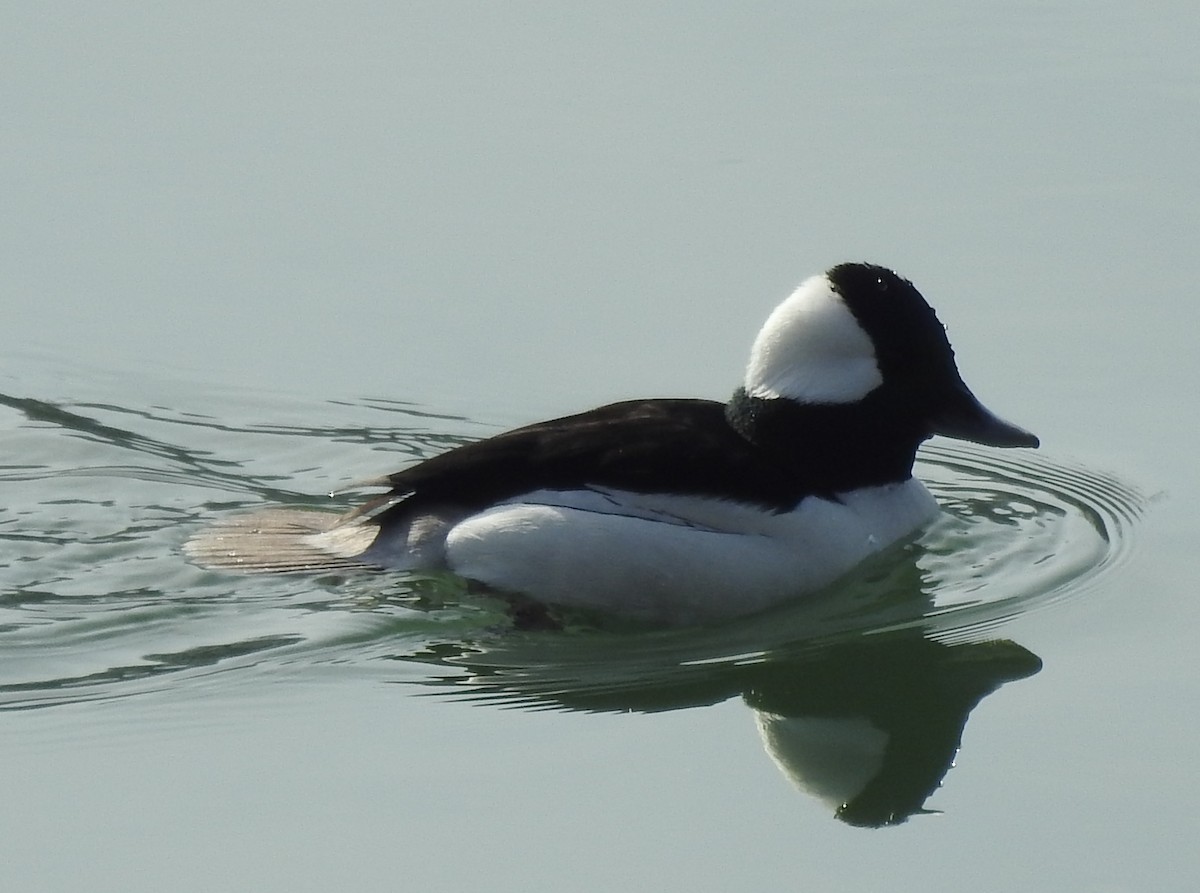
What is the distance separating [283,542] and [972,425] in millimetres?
3204

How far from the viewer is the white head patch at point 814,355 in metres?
9.29

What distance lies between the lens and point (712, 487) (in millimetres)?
8977

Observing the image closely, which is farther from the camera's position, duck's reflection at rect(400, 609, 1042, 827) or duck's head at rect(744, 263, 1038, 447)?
duck's head at rect(744, 263, 1038, 447)

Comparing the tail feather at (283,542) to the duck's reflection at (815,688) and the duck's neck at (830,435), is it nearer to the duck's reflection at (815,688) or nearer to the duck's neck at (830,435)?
the duck's reflection at (815,688)

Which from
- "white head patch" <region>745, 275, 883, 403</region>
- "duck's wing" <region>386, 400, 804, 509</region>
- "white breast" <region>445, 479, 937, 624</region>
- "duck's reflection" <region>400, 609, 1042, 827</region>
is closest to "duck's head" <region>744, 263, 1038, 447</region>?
"white head patch" <region>745, 275, 883, 403</region>

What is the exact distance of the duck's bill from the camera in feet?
31.5

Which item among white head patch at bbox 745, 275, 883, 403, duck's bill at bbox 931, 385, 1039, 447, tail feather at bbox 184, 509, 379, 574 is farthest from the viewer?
duck's bill at bbox 931, 385, 1039, 447

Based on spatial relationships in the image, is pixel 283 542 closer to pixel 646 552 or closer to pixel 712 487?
pixel 646 552

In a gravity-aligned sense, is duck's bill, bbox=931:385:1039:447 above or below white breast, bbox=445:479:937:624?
above

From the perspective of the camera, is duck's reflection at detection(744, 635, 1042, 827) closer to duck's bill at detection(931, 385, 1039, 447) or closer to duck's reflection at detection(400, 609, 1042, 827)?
duck's reflection at detection(400, 609, 1042, 827)

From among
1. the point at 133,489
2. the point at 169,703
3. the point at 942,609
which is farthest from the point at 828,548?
the point at 133,489

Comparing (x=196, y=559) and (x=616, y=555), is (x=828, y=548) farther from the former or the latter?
(x=196, y=559)

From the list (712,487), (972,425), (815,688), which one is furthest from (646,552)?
(972,425)

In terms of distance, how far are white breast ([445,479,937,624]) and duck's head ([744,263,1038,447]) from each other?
1.87ft
